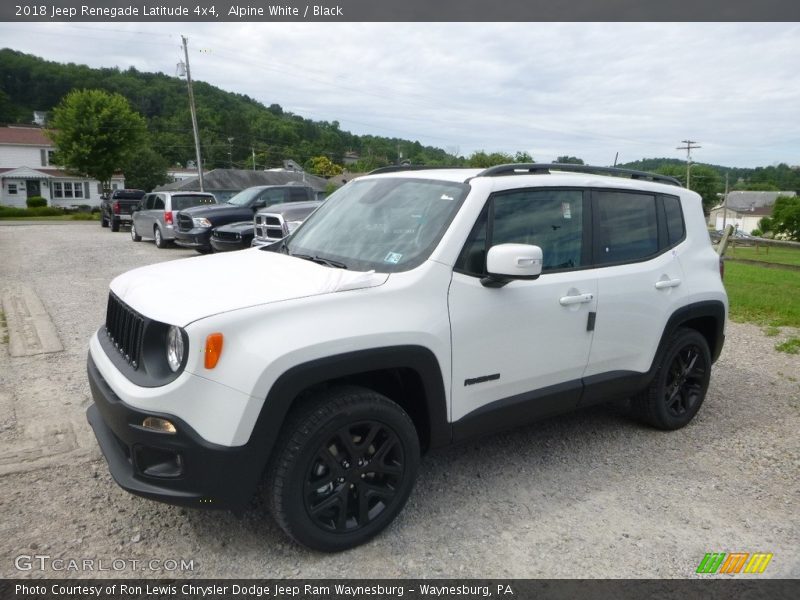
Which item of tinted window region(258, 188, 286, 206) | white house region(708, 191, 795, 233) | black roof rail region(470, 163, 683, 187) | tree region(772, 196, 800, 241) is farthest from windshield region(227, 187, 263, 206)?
white house region(708, 191, 795, 233)

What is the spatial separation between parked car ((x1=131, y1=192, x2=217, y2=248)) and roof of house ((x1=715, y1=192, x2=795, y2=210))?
121 m

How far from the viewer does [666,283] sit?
14.1 feet

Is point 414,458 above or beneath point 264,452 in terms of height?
beneath

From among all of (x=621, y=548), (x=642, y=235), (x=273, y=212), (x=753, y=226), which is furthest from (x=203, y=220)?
(x=753, y=226)

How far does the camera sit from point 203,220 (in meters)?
14.5

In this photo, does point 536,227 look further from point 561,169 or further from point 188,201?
point 188,201

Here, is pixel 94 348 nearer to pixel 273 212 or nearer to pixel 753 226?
pixel 273 212

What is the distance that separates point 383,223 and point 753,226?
125m

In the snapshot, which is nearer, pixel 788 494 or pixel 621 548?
pixel 621 548

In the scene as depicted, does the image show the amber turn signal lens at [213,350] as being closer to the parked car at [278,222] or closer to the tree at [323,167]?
the parked car at [278,222]

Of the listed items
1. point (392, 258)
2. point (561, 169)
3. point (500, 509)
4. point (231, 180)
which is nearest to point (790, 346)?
point (561, 169)

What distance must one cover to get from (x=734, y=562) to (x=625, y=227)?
6.98 ft

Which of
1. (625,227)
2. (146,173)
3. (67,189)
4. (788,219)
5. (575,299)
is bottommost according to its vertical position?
(788,219)

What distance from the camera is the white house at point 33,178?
6172 centimetres
